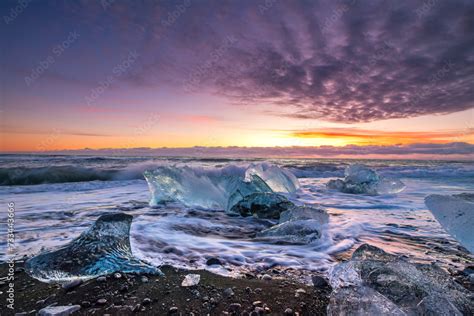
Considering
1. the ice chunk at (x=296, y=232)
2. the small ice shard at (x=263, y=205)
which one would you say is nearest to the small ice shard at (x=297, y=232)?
the ice chunk at (x=296, y=232)

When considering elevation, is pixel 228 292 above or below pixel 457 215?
below

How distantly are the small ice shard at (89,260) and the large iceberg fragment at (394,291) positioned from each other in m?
1.38

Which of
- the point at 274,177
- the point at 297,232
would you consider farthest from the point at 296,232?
the point at 274,177

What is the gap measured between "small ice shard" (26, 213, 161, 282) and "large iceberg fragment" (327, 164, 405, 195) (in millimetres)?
6683

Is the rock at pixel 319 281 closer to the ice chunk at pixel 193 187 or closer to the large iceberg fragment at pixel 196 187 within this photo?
the large iceberg fragment at pixel 196 187

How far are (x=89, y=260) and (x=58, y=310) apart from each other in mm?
526

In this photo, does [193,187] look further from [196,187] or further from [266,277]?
[266,277]

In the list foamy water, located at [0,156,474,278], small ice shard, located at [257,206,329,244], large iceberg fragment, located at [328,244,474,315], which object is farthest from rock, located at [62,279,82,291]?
small ice shard, located at [257,206,329,244]

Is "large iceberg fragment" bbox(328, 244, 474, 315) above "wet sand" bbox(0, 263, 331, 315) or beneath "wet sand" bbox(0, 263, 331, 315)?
above

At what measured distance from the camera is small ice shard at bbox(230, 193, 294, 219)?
15.1 feet

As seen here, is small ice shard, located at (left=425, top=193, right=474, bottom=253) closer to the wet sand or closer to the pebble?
the wet sand

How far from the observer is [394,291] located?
5.32 feet

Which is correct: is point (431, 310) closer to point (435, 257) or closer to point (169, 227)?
point (435, 257)

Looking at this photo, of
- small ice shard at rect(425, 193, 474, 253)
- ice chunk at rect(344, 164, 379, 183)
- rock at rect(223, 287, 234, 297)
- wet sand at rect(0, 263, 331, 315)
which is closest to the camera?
wet sand at rect(0, 263, 331, 315)
